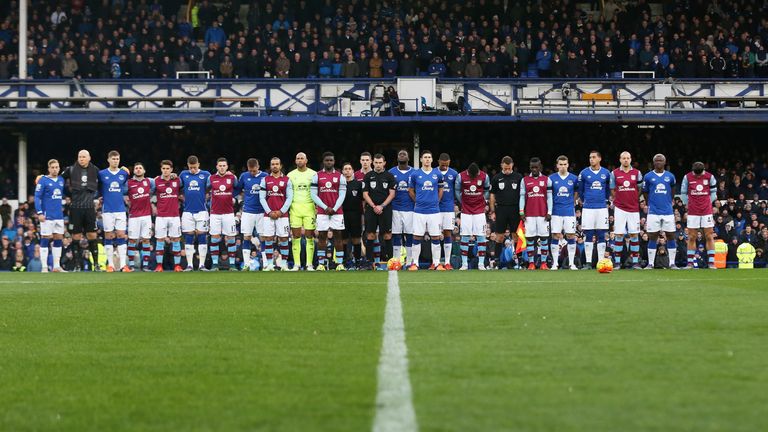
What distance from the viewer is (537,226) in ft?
64.4

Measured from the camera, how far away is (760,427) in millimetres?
4238

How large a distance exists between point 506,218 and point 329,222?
126 inches

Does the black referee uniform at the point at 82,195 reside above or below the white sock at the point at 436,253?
above

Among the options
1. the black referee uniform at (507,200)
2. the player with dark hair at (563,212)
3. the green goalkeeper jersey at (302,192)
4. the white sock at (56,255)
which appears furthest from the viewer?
the white sock at (56,255)

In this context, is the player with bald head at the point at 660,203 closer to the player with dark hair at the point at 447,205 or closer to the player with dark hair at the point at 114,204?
the player with dark hair at the point at 447,205

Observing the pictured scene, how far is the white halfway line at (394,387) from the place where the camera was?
14.0 ft

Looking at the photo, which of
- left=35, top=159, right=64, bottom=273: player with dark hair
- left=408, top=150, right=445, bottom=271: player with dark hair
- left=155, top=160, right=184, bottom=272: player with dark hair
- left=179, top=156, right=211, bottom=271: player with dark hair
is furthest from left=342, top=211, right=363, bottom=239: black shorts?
left=35, top=159, right=64, bottom=273: player with dark hair

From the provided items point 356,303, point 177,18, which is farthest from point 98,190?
point 177,18

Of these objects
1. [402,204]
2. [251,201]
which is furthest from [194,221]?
[402,204]

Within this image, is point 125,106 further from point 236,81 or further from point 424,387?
point 424,387

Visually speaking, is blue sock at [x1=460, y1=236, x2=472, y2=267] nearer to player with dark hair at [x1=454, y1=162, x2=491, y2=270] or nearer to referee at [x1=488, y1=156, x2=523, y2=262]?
player with dark hair at [x1=454, y1=162, x2=491, y2=270]

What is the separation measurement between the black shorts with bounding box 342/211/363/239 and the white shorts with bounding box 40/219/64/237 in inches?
211

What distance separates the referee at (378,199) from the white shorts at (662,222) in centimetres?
466

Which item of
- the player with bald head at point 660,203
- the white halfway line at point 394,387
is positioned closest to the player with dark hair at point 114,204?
the player with bald head at point 660,203
